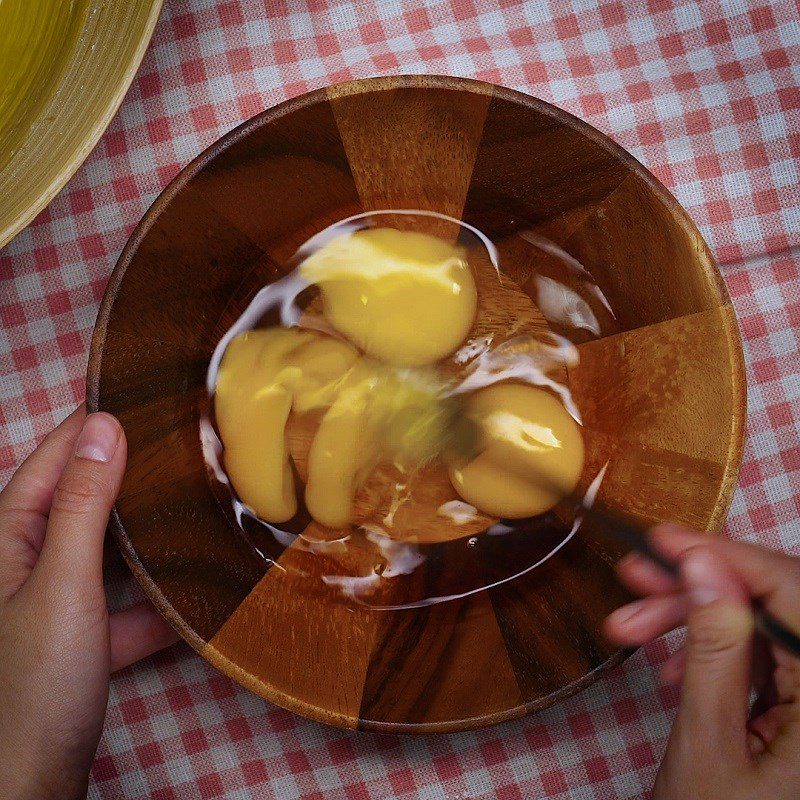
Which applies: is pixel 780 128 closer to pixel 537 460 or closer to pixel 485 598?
pixel 537 460

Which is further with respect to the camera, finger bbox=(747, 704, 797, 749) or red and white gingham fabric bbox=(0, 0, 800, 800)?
red and white gingham fabric bbox=(0, 0, 800, 800)

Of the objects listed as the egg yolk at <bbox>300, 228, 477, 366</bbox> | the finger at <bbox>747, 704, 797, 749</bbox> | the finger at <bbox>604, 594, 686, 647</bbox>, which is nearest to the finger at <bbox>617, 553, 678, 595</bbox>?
the finger at <bbox>604, 594, 686, 647</bbox>

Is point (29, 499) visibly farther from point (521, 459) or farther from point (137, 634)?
point (521, 459)

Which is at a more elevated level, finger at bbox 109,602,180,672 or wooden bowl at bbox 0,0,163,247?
wooden bowl at bbox 0,0,163,247

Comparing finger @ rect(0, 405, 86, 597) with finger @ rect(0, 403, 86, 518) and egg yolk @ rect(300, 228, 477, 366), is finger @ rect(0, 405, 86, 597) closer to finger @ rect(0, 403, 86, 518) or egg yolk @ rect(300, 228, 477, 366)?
finger @ rect(0, 403, 86, 518)

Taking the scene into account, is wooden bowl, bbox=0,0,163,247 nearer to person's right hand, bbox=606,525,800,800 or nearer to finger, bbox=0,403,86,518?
finger, bbox=0,403,86,518

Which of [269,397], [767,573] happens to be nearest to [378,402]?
[269,397]

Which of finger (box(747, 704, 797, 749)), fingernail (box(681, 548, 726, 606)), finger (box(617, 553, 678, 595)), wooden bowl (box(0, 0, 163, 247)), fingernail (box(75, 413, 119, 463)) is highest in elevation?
wooden bowl (box(0, 0, 163, 247))
